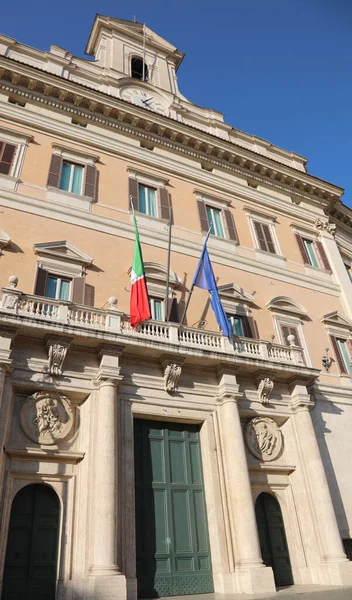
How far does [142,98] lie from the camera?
725 inches

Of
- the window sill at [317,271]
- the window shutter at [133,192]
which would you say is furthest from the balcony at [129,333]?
the window sill at [317,271]

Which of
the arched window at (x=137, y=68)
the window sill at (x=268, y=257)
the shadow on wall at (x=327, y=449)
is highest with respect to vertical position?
the arched window at (x=137, y=68)

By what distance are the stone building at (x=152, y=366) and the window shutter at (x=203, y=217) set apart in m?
0.07

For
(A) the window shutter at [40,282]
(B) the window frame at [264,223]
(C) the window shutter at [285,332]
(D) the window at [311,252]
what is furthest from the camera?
(D) the window at [311,252]

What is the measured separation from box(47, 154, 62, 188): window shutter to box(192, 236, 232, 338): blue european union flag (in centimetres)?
491

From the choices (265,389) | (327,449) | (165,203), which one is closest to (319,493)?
(327,449)

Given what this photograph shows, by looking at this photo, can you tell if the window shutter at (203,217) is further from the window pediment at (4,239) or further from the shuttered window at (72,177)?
the window pediment at (4,239)

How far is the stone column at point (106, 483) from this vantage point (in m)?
7.73

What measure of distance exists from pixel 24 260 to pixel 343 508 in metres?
10.2

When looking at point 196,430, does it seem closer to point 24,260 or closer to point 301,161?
point 24,260

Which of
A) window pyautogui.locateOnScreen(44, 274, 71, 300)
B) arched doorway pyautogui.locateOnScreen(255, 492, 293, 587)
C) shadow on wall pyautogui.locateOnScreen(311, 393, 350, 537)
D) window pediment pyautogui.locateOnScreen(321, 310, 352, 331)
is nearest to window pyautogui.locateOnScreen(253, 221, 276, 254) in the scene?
window pediment pyautogui.locateOnScreen(321, 310, 352, 331)

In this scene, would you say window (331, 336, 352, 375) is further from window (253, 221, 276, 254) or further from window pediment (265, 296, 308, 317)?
window (253, 221, 276, 254)

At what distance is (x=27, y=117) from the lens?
14.5 m

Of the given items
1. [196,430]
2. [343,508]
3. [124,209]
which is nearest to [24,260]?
[124,209]
